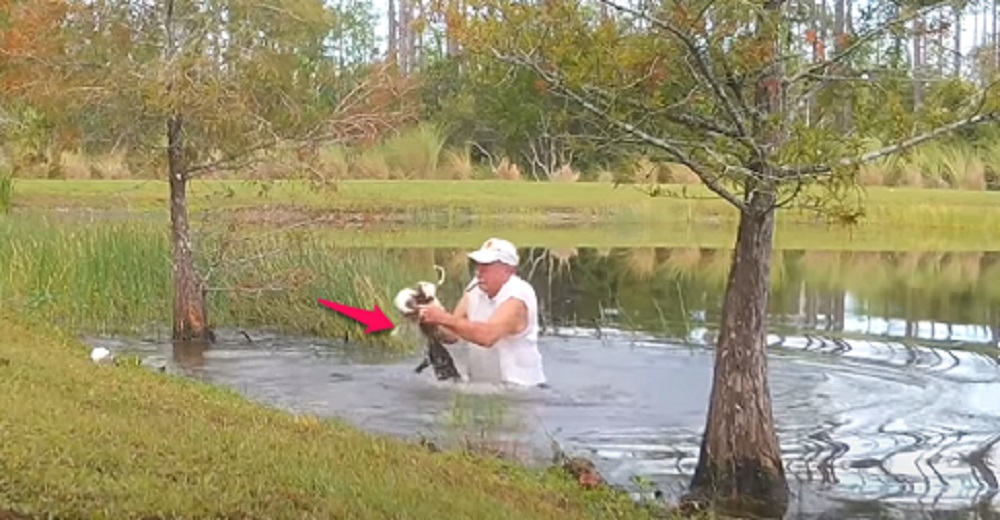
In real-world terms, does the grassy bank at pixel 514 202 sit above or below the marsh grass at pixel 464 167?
below

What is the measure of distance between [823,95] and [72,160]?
26507 millimetres

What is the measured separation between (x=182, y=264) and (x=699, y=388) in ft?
15.3

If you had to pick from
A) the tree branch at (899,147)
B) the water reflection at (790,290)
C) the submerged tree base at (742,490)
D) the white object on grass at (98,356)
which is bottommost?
the submerged tree base at (742,490)

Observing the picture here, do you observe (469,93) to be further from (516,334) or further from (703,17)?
(703,17)

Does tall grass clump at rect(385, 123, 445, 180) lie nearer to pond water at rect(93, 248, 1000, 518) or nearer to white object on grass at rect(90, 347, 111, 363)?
pond water at rect(93, 248, 1000, 518)

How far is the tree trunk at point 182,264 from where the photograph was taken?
12.9m

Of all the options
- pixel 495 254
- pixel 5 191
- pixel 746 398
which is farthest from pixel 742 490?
pixel 5 191

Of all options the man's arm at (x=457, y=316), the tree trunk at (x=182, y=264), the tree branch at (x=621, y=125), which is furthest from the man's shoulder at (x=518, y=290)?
the tree trunk at (x=182, y=264)

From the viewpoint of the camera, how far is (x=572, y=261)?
2322cm

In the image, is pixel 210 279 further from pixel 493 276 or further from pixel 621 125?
pixel 621 125

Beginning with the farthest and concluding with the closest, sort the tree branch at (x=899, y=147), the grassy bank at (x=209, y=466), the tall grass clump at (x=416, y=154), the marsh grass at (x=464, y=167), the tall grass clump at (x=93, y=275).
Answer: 1. the tall grass clump at (x=416, y=154)
2. the marsh grass at (x=464, y=167)
3. the tall grass clump at (x=93, y=275)
4. the tree branch at (x=899, y=147)
5. the grassy bank at (x=209, y=466)

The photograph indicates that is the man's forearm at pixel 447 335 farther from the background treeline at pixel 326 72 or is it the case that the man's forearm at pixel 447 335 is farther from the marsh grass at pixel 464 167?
the marsh grass at pixel 464 167

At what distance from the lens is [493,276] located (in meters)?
11.0

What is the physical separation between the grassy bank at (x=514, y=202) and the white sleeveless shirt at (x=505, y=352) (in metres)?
15.3
